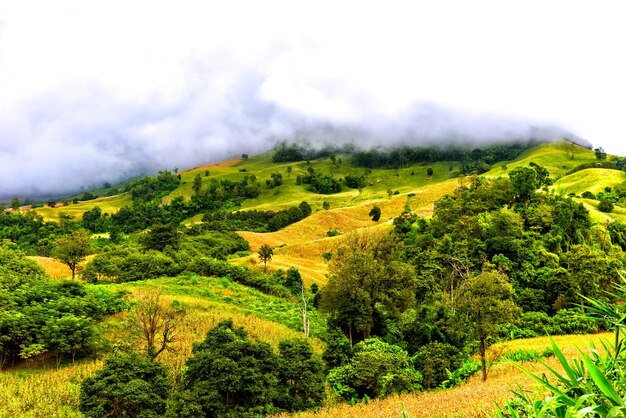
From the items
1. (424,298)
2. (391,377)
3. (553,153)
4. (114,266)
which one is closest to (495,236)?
(424,298)

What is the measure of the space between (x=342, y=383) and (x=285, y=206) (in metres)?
108

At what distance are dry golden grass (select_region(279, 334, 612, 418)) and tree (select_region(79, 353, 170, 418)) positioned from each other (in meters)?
5.24

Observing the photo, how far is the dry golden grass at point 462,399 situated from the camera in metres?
11.7

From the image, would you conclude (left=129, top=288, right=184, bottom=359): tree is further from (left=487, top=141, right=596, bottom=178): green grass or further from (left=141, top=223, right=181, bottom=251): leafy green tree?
(left=487, top=141, right=596, bottom=178): green grass

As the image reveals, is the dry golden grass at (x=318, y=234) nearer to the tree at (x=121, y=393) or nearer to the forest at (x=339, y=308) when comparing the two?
the forest at (x=339, y=308)

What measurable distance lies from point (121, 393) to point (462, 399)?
485 inches

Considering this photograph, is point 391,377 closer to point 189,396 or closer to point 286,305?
point 189,396

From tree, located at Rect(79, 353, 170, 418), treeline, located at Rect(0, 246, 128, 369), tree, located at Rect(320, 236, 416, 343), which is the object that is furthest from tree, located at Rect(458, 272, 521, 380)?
treeline, located at Rect(0, 246, 128, 369)

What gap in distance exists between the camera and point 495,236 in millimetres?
39938

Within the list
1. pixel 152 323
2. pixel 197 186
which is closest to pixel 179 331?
pixel 152 323

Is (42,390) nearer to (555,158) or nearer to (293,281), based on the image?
(293,281)

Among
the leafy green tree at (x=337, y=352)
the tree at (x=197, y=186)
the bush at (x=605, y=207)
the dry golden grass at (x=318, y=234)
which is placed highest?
the tree at (x=197, y=186)

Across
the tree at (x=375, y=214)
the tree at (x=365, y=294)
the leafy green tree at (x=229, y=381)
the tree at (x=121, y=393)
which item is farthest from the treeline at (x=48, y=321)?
the tree at (x=375, y=214)

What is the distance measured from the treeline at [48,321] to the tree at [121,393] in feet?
23.3
